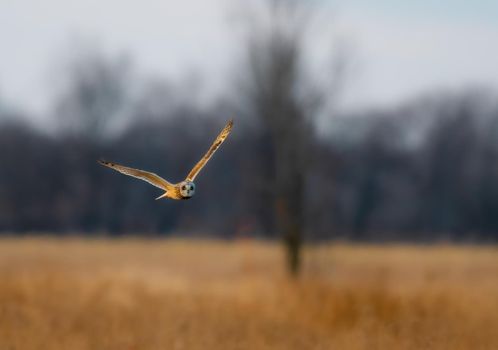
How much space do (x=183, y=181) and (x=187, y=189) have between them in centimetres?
4

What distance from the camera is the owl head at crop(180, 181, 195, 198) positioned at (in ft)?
3.18

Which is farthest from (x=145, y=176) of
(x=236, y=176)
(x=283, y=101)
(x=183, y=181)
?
(x=236, y=176)

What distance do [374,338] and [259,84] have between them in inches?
138

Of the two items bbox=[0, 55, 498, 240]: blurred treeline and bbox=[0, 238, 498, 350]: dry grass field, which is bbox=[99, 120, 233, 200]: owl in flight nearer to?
bbox=[0, 55, 498, 240]: blurred treeline

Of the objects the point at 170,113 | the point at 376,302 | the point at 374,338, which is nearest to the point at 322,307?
the point at 376,302

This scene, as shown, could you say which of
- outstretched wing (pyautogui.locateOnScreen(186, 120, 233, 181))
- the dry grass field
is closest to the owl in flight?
outstretched wing (pyautogui.locateOnScreen(186, 120, 233, 181))

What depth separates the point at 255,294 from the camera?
13383mm

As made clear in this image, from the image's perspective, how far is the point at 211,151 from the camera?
3.17ft

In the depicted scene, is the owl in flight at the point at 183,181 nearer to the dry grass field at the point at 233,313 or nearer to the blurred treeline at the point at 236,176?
the blurred treeline at the point at 236,176

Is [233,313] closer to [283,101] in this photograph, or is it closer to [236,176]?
[283,101]

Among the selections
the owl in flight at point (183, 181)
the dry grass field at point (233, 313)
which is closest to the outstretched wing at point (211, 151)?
the owl in flight at point (183, 181)

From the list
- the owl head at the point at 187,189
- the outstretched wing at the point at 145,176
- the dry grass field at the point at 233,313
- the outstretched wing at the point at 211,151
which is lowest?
the dry grass field at the point at 233,313

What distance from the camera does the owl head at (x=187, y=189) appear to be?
3.18ft

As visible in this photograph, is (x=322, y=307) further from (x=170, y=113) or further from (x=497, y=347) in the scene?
(x=170, y=113)
